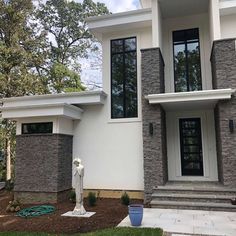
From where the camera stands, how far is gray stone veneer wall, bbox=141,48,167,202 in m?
8.98

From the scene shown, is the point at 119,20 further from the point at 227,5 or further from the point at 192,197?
the point at 192,197

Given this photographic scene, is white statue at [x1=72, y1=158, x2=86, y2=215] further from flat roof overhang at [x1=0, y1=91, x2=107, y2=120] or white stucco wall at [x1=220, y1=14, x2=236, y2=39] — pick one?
white stucco wall at [x1=220, y1=14, x2=236, y2=39]

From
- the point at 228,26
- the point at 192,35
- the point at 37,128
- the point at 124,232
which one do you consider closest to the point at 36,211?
the point at 37,128

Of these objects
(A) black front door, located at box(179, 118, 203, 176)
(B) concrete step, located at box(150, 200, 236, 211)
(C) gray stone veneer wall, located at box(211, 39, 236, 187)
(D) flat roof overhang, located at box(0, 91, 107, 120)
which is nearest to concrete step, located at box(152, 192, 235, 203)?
(B) concrete step, located at box(150, 200, 236, 211)

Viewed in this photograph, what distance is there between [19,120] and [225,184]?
769 cm

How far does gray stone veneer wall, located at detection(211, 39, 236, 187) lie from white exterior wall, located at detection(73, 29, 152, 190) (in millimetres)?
2843

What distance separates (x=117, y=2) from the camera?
65.6ft

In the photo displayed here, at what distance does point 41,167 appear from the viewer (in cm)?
973

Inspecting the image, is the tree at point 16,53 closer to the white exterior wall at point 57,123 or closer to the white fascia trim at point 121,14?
the white exterior wall at point 57,123

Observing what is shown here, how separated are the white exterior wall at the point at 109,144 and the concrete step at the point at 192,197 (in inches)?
60.1

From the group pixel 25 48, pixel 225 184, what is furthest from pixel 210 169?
pixel 25 48

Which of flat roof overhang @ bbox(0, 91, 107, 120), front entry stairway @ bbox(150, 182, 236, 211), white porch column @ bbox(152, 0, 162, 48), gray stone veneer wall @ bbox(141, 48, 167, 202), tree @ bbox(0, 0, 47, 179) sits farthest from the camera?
tree @ bbox(0, 0, 47, 179)

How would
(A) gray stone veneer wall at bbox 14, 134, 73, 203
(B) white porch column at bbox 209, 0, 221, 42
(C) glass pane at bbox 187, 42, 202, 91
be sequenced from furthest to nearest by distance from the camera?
(C) glass pane at bbox 187, 42, 202, 91 → (A) gray stone veneer wall at bbox 14, 134, 73, 203 → (B) white porch column at bbox 209, 0, 221, 42

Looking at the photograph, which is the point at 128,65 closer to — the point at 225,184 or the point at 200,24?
the point at 200,24
